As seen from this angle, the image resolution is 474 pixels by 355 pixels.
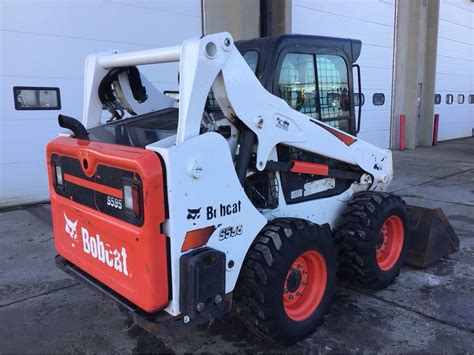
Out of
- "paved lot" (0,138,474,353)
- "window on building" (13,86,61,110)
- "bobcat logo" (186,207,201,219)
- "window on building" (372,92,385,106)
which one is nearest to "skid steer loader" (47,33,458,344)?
"bobcat logo" (186,207,201,219)

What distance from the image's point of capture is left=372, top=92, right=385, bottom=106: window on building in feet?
42.7

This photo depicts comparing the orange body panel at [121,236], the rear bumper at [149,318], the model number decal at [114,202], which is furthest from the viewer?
the model number decal at [114,202]

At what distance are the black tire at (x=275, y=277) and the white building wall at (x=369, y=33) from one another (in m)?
8.41

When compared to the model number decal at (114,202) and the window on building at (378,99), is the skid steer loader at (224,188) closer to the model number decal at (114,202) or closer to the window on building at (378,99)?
the model number decal at (114,202)

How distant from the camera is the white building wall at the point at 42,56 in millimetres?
6555

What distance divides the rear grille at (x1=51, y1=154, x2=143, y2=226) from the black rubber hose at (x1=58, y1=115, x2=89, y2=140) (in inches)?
7.2

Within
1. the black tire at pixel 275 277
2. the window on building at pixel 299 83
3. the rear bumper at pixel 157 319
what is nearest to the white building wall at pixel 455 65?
the window on building at pixel 299 83

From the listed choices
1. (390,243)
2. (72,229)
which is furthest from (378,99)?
(72,229)

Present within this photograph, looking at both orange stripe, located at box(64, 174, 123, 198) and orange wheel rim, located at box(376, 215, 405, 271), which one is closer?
orange stripe, located at box(64, 174, 123, 198)

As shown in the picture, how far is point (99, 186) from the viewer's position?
272 cm

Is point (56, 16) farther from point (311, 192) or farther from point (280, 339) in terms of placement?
point (280, 339)

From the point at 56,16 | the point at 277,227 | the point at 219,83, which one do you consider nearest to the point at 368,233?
the point at 277,227

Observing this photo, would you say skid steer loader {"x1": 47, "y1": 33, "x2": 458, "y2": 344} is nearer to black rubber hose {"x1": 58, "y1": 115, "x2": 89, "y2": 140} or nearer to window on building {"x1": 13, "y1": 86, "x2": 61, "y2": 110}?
black rubber hose {"x1": 58, "y1": 115, "x2": 89, "y2": 140}

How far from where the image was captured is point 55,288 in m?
4.07
